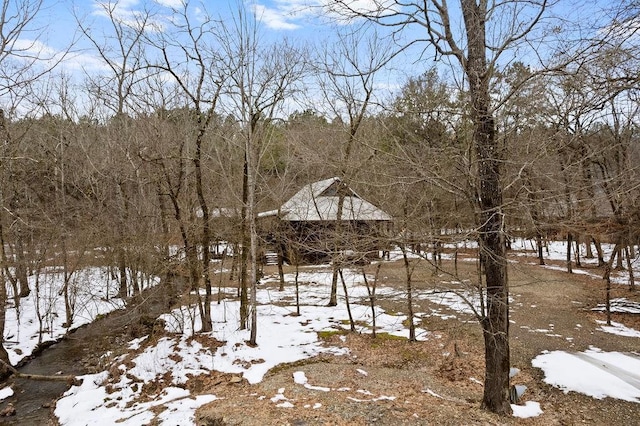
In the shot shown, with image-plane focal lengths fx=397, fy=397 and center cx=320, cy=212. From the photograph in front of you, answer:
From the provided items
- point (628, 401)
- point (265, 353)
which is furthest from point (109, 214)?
point (628, 401)

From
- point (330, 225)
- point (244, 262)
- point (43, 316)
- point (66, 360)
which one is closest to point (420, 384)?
point (244, 262)

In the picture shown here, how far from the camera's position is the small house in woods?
6605 millimetres

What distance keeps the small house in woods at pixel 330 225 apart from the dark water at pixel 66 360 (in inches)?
204

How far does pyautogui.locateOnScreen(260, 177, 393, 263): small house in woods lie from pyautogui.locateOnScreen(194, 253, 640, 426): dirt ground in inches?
69.1

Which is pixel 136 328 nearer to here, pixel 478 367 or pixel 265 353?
pixel 265 353

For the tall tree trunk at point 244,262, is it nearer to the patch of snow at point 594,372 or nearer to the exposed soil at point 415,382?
the exposed soil at point 415,382

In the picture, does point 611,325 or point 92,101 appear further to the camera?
point 92,101

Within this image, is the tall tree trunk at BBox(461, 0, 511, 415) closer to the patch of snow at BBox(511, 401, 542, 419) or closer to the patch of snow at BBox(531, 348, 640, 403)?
the patch of snow at BBox(511, 401, 542, 419)

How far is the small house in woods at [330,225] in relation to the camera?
6605 mm

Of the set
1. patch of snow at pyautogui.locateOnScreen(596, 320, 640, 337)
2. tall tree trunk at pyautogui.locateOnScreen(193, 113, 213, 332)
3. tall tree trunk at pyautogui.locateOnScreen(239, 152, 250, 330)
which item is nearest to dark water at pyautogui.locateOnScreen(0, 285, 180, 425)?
tall tree trunk at pyautogui.locateOnScreen(193, 113, 213, 332)

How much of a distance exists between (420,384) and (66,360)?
10103mm

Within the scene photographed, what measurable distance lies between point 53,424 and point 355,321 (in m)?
8.36

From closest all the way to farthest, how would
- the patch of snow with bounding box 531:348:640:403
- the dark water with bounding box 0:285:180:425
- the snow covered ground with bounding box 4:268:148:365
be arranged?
the patch of snow with bounding box 531:348:640:403 < the dark water with bounding box 0:285:180:425 < the snow covered ground with bounding box 4:268:148:365

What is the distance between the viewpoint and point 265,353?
10.4m
